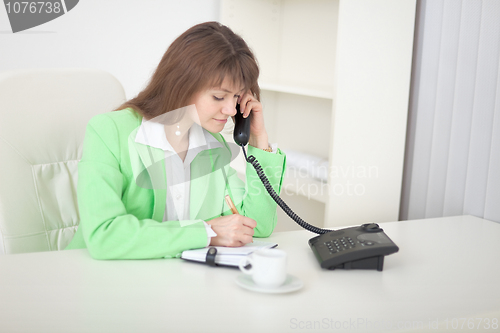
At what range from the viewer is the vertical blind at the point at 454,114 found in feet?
5.20

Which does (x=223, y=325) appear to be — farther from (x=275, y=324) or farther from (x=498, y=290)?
(x=498, y=290)

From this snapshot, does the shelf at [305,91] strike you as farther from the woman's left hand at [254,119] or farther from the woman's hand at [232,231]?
the woman's hand at [232,231]

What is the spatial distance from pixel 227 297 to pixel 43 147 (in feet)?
2.57

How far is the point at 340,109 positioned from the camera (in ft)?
5.80

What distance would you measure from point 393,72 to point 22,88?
130cm

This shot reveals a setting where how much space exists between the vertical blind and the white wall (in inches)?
46.5

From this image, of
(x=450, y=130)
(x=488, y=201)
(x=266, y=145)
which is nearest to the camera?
(x=266, y=145)

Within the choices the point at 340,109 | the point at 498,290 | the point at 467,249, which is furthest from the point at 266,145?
the point at 498,290

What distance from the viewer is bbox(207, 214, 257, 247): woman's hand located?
45.1 inches

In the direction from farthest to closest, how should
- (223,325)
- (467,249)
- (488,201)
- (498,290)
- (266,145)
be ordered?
(488,201) < (266,145) < (467,249) < (498,290) < (223,325)

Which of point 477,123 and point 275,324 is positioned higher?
point 477,123

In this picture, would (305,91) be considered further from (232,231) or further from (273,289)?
(273,289)

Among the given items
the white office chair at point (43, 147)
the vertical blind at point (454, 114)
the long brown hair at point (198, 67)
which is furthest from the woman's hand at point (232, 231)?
the vertical blind at point (454, 114)

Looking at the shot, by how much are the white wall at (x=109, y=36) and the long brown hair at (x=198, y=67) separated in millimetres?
945
